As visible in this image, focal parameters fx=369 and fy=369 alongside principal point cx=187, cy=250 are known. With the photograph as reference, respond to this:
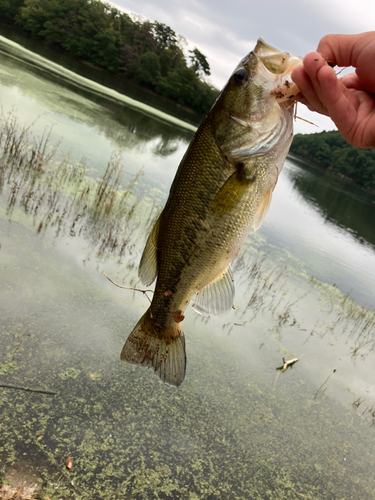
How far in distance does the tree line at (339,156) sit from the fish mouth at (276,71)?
65.1 meters

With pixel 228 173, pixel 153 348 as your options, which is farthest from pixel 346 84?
pixel 153 348

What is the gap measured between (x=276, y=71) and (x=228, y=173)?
1.58 ft

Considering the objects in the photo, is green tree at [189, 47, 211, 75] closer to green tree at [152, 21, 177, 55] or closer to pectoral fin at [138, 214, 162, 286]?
green tree at [152, 21, 177, 55]

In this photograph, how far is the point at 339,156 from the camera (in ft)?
223

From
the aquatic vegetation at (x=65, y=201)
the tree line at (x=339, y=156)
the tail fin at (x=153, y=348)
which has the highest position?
the tree line at (x=339, y=156)

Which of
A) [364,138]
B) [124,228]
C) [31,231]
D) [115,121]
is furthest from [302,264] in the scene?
[115,121]

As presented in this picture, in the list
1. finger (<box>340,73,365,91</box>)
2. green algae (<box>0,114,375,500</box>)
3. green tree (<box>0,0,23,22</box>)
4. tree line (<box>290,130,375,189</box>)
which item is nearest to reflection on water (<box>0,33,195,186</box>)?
green algae (<box>0,114,375,500</box>)

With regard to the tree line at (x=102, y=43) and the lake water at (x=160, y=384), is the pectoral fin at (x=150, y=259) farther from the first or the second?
the tree line at (x=102, y=43)

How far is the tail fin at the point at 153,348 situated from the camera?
6.57 feet

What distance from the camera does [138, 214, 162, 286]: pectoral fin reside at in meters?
1.90

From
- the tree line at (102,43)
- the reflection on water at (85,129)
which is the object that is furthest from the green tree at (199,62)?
the reflection on water at (85,129)

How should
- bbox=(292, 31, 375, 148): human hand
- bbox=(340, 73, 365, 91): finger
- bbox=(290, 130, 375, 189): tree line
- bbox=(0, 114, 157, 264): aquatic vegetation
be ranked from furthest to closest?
1. bbox=(290, 130, 375, 189): tree line
2. bbox=(0, 114, 157, 264): aquatic vegetation
3. bbox=(340, 73, 365, 91): finger
4. bbox=(292, 31, 375, 148): human hand

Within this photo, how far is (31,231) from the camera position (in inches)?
205

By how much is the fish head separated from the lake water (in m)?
2.39
